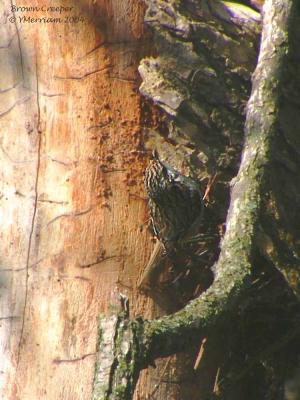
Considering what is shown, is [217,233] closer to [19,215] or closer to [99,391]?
[19,215]

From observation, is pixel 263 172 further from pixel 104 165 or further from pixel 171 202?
pixel 171 202

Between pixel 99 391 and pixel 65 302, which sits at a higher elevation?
pixel 99 391

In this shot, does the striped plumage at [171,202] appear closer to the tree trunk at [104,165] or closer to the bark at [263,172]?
the tree trunk at [104,165]

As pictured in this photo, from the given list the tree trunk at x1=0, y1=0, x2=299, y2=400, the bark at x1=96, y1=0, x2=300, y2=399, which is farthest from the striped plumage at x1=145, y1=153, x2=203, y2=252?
the bark at x1=96, y1=0, x2=300, y2=399

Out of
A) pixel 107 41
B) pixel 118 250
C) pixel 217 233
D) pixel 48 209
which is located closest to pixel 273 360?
pixel 217 233

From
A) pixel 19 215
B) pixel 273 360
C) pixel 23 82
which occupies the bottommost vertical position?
pixel 273 360

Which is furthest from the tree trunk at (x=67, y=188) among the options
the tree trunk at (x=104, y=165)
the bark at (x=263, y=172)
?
the bark at (x=263, y=172)
